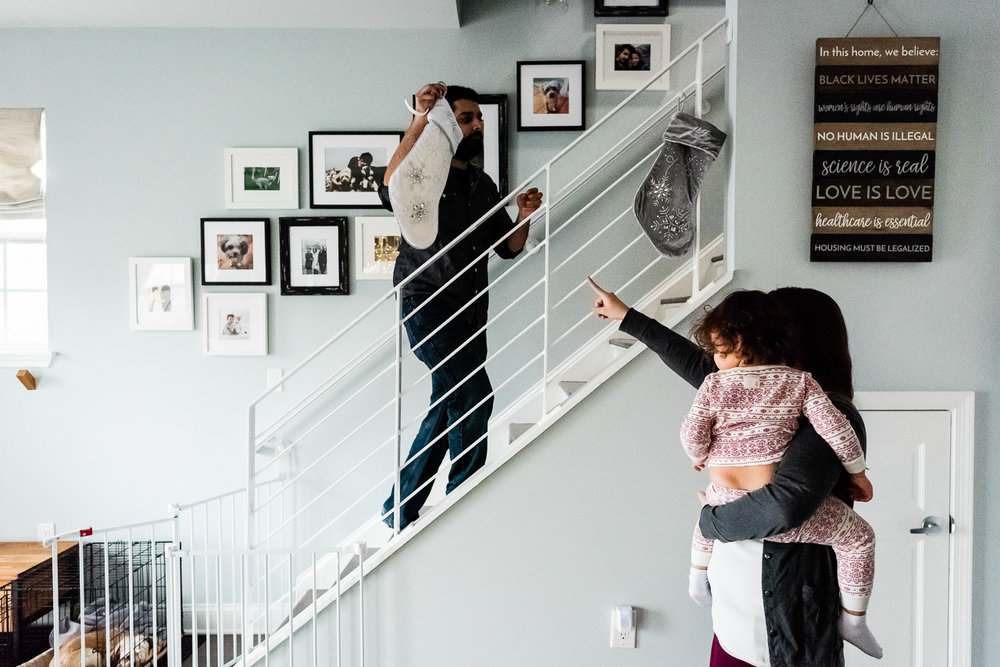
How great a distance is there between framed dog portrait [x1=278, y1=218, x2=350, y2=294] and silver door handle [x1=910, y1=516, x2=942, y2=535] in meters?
2.35

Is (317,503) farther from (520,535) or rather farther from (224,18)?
(224,18)

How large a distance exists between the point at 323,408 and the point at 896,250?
2328 millimetres

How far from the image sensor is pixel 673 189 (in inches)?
77.8

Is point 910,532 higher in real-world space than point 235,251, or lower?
lower

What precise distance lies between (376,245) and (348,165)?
38cm

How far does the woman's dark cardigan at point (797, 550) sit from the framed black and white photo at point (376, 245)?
194cm

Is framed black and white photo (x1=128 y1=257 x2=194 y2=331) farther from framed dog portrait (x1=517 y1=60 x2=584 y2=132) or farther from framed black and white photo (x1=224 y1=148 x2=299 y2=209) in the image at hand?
framed dog portrait (x1=517 y1=60 x2=584 y2=132)

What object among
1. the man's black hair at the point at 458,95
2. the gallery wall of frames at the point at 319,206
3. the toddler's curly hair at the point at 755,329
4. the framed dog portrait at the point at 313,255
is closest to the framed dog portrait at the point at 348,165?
the gallery wall of frames at the point at 319,206

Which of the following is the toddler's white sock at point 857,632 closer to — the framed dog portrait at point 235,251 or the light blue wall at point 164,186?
the light blue wall at point 164,186

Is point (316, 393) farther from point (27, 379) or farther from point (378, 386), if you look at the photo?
point (27, 379)

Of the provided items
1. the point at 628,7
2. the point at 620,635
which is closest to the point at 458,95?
the point at 628,7

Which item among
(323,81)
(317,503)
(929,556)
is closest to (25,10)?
(323,81)

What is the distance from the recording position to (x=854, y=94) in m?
1.89

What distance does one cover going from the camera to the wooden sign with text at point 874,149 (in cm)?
188
